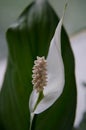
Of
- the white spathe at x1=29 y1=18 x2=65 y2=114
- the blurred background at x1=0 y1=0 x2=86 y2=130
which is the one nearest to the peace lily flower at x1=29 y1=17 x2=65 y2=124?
the white spathe at x1=29 y1=18 x2=65 y2=114

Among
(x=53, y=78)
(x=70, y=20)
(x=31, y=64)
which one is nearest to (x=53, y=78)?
(x=53, y=78)

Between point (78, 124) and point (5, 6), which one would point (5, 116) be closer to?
point (78, 124)

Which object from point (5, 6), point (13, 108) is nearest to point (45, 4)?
point (13, 108)

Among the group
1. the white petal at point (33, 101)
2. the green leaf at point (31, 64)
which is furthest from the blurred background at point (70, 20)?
the white petal at point (33, 101)

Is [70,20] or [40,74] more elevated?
[70,20]

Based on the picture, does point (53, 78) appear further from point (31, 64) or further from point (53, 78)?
point (31, 64)

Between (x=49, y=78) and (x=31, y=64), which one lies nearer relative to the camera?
(x=49, y=78)

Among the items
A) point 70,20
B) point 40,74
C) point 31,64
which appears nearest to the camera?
point 40,74

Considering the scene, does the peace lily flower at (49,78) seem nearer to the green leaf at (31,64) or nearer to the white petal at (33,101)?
the white petal at (33,101)
